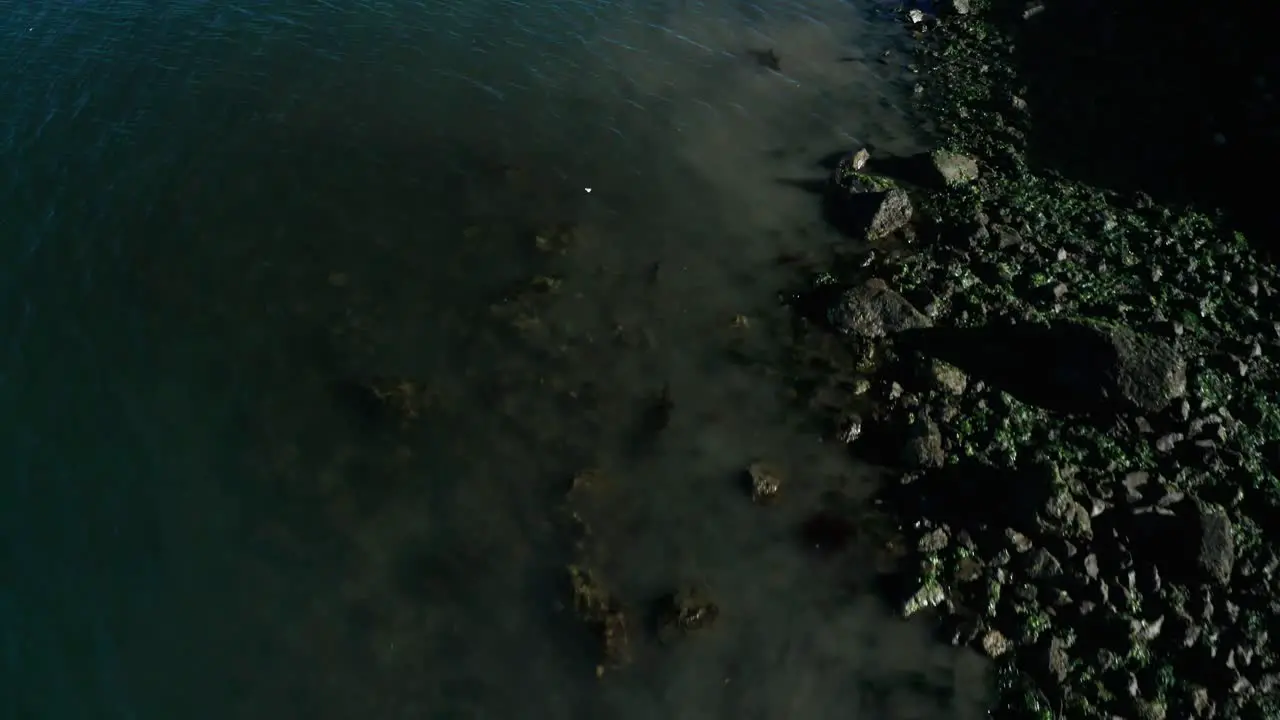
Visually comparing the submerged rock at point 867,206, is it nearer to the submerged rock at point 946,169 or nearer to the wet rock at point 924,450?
the submerged rock at point 946,169

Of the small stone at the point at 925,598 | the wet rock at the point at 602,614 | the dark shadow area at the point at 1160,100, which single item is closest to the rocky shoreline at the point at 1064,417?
the small stone at the point at 925,598

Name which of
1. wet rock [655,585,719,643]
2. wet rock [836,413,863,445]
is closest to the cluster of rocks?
wet rock [836,413,863,445]

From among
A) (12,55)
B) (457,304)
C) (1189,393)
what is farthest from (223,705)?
(12,55)

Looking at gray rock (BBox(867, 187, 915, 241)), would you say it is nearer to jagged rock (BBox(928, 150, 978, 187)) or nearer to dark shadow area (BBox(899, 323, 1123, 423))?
jagged rock (BBox(928, 150, 978, 187))

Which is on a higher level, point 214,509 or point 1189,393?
point 1189,393

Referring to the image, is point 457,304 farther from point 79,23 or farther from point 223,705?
point 79,23

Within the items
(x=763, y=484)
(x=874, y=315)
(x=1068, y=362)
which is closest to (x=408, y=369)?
(x=763, y=484)
